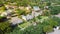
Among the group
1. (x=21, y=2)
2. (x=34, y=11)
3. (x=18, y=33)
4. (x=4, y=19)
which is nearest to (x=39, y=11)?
(x=34, y=11)

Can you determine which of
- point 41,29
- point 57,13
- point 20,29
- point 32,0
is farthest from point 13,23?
point 32,0

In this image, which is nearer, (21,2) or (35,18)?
(35,18)

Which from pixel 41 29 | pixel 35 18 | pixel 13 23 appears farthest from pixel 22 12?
pixel 41 29

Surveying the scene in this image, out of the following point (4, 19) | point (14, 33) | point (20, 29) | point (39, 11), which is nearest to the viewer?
point (14, 33)

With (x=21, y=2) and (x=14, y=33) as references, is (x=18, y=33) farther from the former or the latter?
(x=21, y=2)

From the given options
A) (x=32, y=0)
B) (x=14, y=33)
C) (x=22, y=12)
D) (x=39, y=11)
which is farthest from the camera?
(x=32, y=0)

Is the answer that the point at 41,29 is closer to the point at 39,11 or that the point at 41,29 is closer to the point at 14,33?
the point at 14,33

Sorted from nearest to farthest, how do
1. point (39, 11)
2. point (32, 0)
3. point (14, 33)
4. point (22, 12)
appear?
point (14, 33) < point (22, 12) < point (39, 11) < point (32, 0)

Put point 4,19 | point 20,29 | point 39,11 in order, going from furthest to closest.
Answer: point 39,11
point 4,19
point 20,29

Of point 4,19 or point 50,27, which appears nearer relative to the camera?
point 50,27
